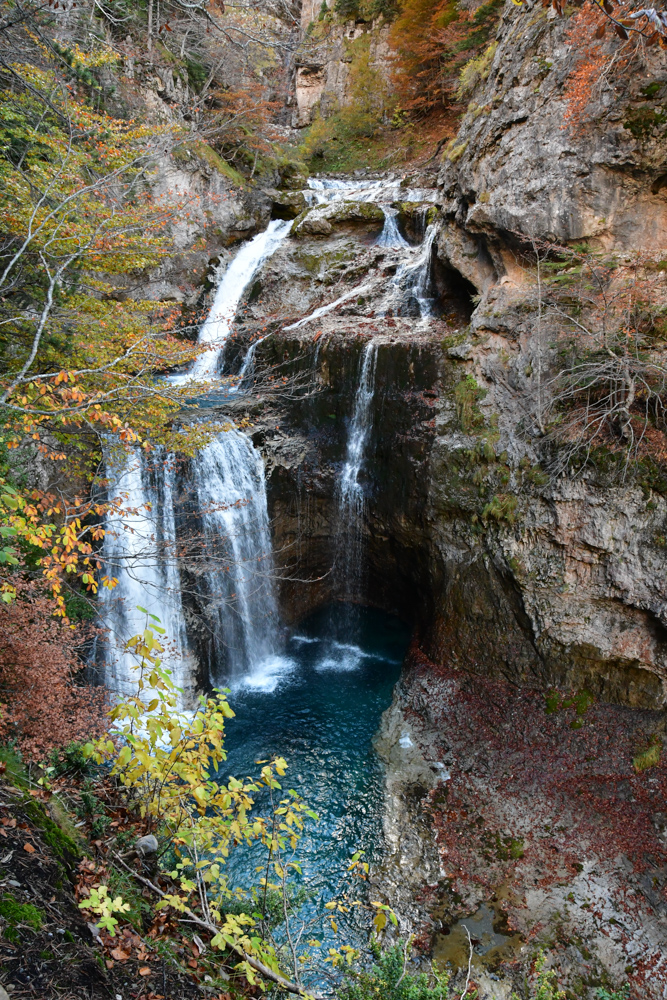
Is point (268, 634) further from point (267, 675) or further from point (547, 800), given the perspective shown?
point (547, 800)

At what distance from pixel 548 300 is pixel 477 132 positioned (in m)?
4.42

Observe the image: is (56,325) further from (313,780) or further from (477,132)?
(477,132)

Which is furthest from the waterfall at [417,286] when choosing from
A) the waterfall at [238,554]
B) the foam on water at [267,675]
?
the foam on water at [267,675]

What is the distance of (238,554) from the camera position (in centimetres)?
1112

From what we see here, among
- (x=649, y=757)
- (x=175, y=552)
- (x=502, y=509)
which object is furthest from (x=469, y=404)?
(x=649, y=757)

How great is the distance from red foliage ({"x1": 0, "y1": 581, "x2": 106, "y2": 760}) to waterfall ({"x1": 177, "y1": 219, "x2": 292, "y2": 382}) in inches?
382

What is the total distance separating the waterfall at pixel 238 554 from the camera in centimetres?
1068

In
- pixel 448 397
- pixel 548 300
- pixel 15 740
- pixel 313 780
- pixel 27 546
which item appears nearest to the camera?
pixel 15 740

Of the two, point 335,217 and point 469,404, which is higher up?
point 335,217

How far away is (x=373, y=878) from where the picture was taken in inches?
278

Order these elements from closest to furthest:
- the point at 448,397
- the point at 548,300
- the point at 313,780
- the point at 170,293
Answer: the point at 313,780 → the point at 548,300 → the point at 448,397 → the point at 170,293

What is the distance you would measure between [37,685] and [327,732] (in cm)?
Result: 608

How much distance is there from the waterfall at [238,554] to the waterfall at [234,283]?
3695 millimetres

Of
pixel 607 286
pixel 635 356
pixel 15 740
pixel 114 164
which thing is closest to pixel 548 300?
pixel 607 286
